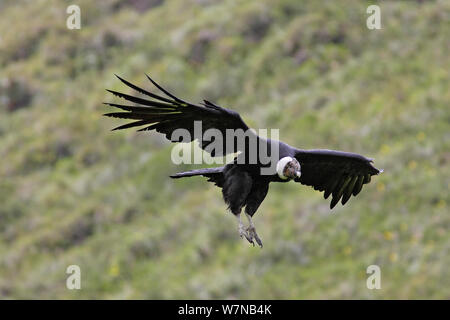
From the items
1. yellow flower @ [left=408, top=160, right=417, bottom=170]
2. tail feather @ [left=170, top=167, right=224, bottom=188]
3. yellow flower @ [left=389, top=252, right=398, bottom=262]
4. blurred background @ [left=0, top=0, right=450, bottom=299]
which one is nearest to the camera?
tail feather @ [left=170, top=167, right=224, bottom=188]

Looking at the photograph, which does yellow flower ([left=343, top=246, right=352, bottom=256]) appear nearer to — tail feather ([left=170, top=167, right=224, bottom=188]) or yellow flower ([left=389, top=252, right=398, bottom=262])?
yellow flower ([left=389, top=252, right=398, bottom=262])

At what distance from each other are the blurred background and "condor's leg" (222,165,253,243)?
7.91 metres

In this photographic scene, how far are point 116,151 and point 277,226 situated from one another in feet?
18.5

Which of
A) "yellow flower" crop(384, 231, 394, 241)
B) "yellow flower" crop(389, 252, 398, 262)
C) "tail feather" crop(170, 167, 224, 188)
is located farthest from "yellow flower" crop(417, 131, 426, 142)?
"tail feather" crop(170, 167, 224, 188)


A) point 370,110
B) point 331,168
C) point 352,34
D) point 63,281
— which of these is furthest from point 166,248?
point 331,168

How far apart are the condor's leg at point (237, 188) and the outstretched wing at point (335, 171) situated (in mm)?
821

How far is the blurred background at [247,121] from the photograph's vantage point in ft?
58.7

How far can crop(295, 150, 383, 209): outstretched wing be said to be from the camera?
32.9ft

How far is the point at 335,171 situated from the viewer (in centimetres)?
1038

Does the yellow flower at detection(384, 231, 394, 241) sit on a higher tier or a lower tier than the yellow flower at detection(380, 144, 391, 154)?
lower

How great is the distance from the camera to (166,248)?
19.3 meters

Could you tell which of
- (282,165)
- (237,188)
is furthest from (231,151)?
(282,165)

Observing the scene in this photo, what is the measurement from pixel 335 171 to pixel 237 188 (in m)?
1.61

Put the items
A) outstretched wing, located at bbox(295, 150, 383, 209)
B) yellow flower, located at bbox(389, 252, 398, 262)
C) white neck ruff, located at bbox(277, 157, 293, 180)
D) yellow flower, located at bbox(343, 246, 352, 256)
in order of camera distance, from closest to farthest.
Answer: white neck ruff, located at bbox(277, 157, 293, 180), outstretched wing, located at bbox(295, 150, 383, 209), yellow flower, located at bbox(389, 252, 398, 262), yellow flower, located at bbox(343, 246, 352, 256)
